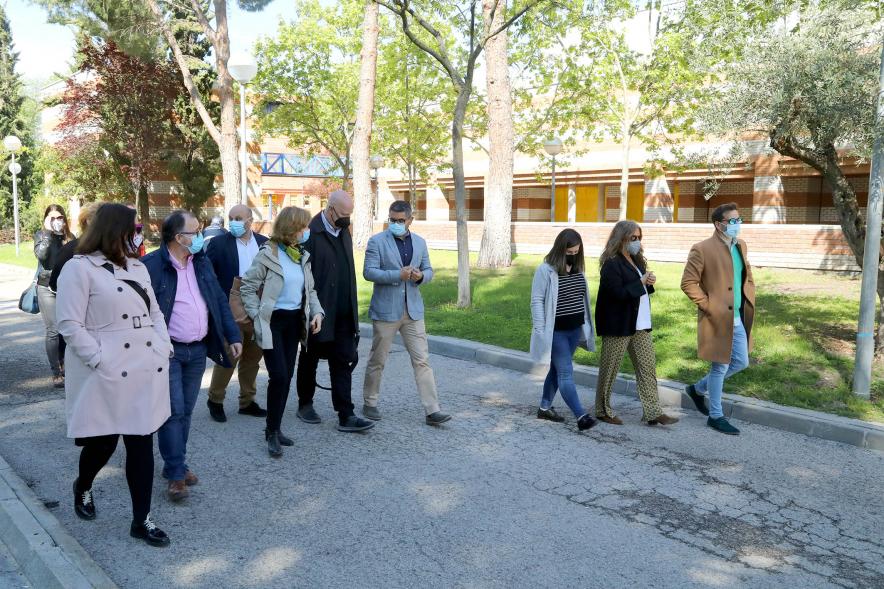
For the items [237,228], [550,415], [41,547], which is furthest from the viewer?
[550,415]

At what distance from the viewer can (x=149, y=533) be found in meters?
4.08

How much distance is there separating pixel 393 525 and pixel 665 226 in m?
20.4

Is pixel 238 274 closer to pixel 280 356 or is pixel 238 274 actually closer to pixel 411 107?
pixel 280 356

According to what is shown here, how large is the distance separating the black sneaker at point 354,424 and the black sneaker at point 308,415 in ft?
1.13

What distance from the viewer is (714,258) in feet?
20.8

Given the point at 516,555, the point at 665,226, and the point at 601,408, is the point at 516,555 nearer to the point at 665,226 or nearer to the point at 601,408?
the point at 601,408

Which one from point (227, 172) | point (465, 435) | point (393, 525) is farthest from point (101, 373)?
point (227, 172)

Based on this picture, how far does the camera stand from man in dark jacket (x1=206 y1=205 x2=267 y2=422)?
254 inches

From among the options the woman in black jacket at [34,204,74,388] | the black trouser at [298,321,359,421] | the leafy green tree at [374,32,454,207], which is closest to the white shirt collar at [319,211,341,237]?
the black trouser at [298,321,359,421]

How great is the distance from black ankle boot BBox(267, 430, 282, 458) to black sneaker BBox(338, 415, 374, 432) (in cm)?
70

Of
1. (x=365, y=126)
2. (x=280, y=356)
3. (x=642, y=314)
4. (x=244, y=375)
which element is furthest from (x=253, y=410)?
(x=365, y=126)

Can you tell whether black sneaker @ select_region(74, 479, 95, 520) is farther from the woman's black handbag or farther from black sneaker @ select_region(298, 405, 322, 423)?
the woman's black handbag

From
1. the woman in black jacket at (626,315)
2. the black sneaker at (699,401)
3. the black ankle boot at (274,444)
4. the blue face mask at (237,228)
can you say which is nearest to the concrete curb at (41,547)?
the black ankle boot at (274,444)

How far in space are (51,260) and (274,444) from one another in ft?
11.1
